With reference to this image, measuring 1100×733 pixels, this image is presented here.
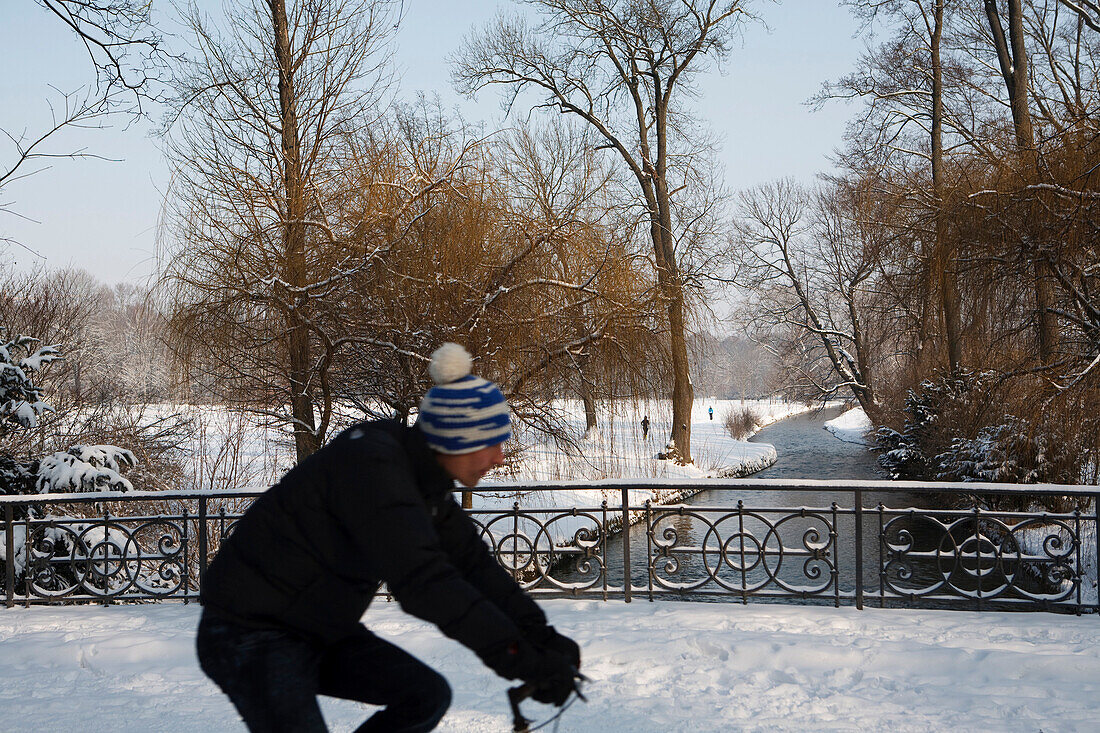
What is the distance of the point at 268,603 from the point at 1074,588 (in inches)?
254

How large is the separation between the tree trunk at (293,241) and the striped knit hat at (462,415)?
7999 millimetres

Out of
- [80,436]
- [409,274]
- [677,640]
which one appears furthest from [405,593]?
[80,436]

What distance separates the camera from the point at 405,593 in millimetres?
1976

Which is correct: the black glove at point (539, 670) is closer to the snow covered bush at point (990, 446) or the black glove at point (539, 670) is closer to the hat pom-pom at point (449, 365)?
the hat pom-pom at point (449, 365)

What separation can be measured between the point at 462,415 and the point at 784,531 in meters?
13.9

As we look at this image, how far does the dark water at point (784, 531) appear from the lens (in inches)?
283

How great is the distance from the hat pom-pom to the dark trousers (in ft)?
2.45

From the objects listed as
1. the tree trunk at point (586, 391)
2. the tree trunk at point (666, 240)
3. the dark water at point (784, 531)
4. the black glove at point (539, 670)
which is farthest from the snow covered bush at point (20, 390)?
the tree trunk at point (666, 240)

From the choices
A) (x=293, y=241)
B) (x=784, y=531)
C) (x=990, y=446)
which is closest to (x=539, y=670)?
(x=293, y=241)

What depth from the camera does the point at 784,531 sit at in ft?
49.6

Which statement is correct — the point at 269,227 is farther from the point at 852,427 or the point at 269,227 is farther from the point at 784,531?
the point at 852,427

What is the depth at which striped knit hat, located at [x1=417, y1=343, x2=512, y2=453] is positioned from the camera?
7.23ft

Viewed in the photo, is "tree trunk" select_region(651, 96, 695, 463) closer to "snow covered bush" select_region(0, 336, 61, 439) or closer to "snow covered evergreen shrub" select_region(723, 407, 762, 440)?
"snow covered bush" select_region(0, 336, 61, 439)

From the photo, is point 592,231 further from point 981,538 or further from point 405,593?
point 405,593
